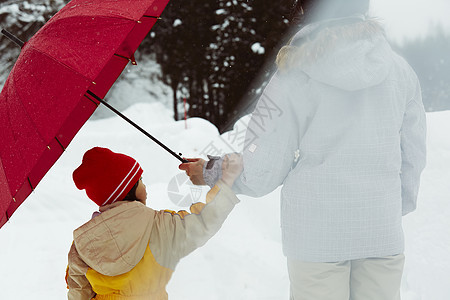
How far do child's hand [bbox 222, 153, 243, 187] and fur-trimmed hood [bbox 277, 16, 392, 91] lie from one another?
0.49 metres

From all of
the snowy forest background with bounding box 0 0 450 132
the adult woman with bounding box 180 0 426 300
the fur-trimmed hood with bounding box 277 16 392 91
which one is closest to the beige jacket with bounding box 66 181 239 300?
the adult woman with bounding box 180 0 426 300

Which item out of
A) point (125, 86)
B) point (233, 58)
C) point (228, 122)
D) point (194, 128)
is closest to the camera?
point (194, 128)


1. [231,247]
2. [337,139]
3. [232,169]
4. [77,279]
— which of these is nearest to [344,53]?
[337,139]

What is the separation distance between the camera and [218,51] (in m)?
10.4

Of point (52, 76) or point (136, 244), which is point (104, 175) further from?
point (52, 76)

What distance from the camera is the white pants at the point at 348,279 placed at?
1511 mm

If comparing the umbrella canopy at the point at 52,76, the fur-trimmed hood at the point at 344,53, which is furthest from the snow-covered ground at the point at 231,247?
the fur-trimmed hood at the point at 344,53

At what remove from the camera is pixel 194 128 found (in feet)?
25.8

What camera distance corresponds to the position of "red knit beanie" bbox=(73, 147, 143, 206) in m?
1.69

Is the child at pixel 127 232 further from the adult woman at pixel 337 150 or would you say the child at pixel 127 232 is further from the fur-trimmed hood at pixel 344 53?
the fur-trimmed hood at pixel 344 53

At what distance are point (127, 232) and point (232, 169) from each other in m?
0.50

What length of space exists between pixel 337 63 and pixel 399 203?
607 millimetres

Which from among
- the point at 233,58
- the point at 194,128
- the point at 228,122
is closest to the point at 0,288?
the point at 194,128

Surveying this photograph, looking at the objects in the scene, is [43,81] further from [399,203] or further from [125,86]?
[125,86]
